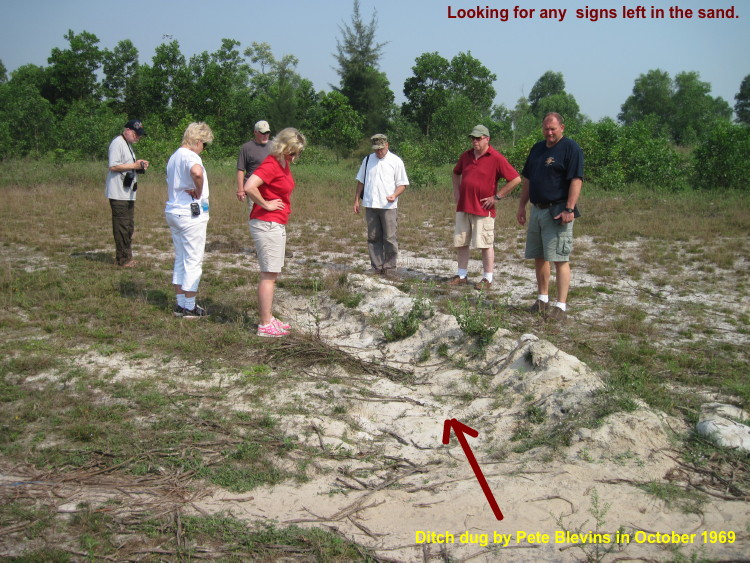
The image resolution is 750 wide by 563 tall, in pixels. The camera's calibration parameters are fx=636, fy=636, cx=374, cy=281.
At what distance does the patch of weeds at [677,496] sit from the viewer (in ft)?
11.3

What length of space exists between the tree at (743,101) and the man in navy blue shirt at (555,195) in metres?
55.6

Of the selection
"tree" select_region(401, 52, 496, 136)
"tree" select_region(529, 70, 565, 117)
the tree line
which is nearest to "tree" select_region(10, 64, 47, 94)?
the tree line

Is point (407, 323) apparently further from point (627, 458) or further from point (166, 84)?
point (166, 84)

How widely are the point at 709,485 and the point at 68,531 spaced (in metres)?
3.56

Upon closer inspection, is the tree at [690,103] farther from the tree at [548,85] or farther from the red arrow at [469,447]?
the red arrow at [469,447]

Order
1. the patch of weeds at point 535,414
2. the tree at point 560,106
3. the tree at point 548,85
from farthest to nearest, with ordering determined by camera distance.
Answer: the tree at point 548,85 < the tree at point 560,106 < the patch of weeds at point 535,414

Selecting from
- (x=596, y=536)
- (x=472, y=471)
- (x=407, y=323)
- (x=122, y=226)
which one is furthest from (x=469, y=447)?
(x=122, y=226)

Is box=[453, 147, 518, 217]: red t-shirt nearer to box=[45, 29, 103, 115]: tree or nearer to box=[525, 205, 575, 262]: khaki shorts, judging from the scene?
box=[525, 205, 575, 262]: khaki shorts

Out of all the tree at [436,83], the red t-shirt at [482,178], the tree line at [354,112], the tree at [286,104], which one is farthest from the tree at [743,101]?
the red t-shirt at [482,178]

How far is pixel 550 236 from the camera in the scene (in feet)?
21.5

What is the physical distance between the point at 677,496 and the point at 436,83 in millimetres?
43837

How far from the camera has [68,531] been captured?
11.0 ft

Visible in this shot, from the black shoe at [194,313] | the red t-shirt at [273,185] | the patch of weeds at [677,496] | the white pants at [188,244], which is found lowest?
the patch of weeds at [677,496]

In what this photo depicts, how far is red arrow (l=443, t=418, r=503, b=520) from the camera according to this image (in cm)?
353
